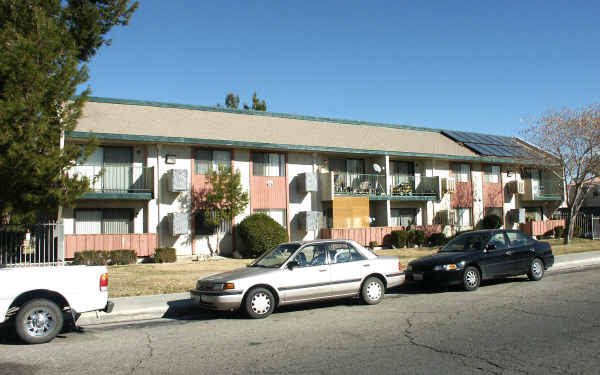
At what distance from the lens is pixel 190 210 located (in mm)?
20750

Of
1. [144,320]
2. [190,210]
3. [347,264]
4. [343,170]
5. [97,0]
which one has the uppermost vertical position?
[97,0]

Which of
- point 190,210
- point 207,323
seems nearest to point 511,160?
point 190,210

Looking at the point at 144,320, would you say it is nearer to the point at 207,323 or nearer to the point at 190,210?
the point at 207,323

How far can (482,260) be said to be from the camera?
12.0m

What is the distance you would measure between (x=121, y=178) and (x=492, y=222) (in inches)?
798

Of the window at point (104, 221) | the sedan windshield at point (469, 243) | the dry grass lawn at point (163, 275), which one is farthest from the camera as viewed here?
the window at point (104, 221)

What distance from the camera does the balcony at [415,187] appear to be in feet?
84.6

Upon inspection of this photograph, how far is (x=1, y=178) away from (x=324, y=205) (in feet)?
49.4

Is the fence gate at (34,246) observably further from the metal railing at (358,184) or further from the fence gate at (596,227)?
the fence gate at (596,227)

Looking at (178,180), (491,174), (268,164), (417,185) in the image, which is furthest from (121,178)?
→ (491,174)

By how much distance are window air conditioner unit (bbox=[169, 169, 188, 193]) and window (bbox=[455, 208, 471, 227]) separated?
52.9 ft

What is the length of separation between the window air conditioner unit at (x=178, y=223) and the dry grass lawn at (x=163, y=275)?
149 cm

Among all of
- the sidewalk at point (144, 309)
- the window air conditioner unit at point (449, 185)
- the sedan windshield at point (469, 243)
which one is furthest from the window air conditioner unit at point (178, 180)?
the window air conditioner unit at point (449, 185)

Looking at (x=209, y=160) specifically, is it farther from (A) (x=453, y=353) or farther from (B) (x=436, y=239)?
(A) (x=453, y=353)
